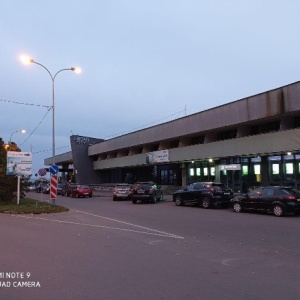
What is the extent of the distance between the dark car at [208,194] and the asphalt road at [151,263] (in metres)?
10.5

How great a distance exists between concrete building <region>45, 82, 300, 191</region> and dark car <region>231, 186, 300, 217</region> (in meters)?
8.17

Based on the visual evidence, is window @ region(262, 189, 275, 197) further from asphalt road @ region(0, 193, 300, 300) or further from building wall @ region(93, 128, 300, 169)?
building wall @ region(93, 128, 300, 169)

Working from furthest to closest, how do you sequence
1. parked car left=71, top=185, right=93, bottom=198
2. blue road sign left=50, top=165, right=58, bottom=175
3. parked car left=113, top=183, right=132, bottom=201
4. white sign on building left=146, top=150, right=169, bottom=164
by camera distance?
white sign on building left=146, top=150, right=169, bottom=164
parked car left=71, top=185, right=93, bottom=198
parked car left=113, top=183, right=132, bottom=201
blue road sign left=50, top=165, right=58, bottom=175

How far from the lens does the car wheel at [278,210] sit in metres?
18.6

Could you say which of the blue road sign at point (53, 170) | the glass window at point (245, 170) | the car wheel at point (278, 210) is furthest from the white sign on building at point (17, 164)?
the glass window at point (245, 170)

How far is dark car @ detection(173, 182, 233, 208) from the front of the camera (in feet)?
79.0

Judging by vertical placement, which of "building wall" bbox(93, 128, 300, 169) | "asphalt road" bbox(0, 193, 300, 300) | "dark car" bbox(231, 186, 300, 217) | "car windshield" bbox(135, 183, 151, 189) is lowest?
"asphalt road" bbox(0, 193, 300, 300)

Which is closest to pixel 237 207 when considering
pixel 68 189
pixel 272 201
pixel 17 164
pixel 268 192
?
pixel 268 192

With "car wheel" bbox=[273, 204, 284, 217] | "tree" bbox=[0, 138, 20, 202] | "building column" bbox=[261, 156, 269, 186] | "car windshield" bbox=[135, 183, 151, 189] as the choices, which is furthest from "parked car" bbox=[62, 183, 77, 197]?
"car wheel" bbox=[273, 204, 284, 217]

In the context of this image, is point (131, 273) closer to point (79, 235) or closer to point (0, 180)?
point (79, 235)

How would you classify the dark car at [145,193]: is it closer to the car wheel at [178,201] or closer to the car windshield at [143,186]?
the car windshield at [143,186]

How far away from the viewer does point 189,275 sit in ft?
23.0

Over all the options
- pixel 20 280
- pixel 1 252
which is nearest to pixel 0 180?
pixel 1 252

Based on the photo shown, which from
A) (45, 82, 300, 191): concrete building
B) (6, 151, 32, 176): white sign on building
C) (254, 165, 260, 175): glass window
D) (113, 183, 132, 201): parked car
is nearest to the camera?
(6, 151, 32, 176): white sign on building
